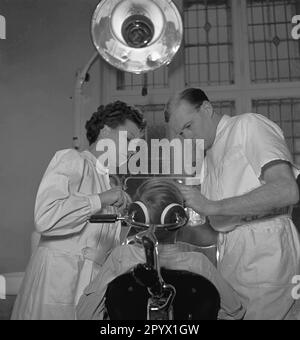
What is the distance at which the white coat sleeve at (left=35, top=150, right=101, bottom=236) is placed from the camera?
4.02 ft

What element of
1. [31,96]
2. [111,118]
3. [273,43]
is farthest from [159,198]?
[273,43]

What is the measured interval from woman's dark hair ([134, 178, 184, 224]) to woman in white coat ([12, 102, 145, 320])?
11.0 inches

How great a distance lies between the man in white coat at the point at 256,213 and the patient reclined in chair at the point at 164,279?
0.14m

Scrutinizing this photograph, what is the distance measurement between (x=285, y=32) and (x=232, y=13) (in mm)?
331

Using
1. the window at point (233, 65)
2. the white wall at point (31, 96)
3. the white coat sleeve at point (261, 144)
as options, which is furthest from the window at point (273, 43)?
the white coat sleeve at point (261, 144)

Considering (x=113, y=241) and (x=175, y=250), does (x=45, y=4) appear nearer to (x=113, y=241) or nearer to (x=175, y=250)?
(x=113, y=241)

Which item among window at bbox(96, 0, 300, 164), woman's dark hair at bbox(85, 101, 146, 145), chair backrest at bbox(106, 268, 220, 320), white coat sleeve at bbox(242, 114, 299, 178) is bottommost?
chair backrest at bbox(106, 268, 220, 320)

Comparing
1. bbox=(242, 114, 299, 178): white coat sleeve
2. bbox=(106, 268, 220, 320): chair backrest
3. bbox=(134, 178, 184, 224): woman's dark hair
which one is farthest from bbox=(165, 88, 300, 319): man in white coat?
bbox=(106, 268, 220, 320): chair backrest

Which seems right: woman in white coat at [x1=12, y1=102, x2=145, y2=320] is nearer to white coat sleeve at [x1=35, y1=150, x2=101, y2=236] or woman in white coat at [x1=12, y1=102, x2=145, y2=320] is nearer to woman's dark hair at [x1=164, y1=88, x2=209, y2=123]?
white coat sleeve at [x1=35, y1=150, x2=101, y2=236]

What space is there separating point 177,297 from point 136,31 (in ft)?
2.68

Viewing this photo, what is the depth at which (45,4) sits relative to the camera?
2514mm

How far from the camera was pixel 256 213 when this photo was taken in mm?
1146

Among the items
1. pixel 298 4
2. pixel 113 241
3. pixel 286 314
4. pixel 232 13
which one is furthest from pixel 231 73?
pixel 286 314

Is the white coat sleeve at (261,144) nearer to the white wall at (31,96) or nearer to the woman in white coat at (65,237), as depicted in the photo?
the woman in white coat at (65,237)
